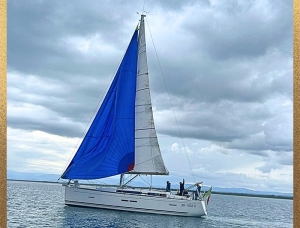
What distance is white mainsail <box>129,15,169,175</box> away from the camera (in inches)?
→ 1292

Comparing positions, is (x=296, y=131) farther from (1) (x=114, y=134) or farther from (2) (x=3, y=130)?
(1) (x=114, y=134)

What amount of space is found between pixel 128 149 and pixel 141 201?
4.22 m

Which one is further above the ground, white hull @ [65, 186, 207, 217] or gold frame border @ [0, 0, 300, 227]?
gold frame border @ [0, 0, 300, 227]

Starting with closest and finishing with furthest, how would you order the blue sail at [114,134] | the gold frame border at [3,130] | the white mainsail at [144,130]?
the gold frame border at [3,130]
the blue sail at [114,134]
the white mainsail at [144,130]

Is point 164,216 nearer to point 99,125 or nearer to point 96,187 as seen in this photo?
point 96,187

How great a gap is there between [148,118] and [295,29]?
29.5 meters

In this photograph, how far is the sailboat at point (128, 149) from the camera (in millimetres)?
32438

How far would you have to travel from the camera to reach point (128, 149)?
32.3 m

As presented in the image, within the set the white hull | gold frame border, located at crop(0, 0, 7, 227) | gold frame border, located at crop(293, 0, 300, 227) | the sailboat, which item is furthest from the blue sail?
gold frame border, located at crop(293, 0, 300, 227)

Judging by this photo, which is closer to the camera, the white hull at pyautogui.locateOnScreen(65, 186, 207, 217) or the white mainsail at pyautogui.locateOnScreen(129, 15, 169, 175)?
the white hull at pyautogui.locateOnScreen(65, 186, 207, 217)

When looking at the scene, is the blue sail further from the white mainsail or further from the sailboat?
the white mainsail

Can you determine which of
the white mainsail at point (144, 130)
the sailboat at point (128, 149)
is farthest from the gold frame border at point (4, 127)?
the white mainsail at point (144, 130)

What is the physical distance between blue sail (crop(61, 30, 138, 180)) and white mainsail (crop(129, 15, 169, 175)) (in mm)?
473

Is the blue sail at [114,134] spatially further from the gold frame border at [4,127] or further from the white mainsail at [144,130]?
the gold frame border at [4,127]
